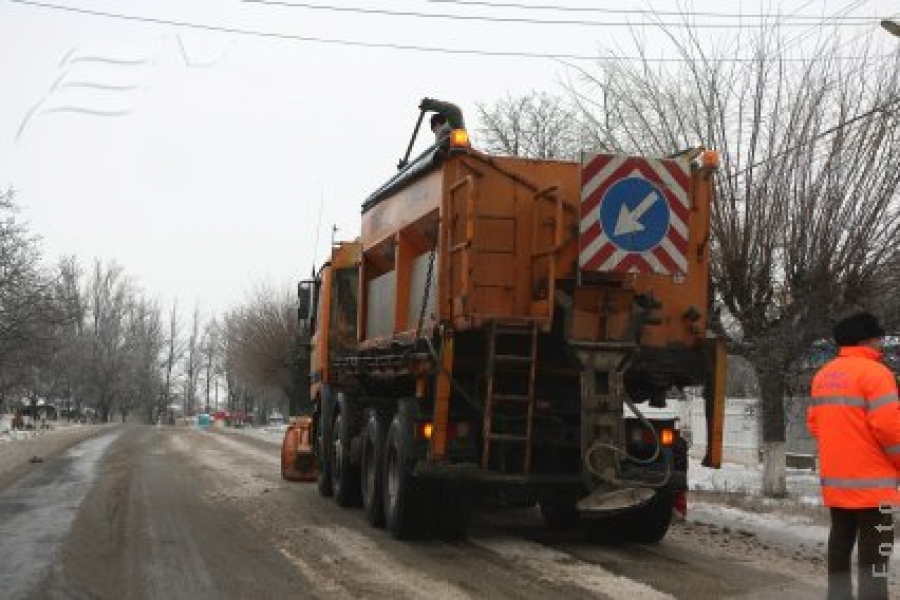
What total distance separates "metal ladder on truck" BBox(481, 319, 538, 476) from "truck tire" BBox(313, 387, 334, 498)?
17.1 ft

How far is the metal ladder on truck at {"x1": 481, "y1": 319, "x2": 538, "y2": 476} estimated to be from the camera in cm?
871

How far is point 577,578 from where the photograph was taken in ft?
25.7

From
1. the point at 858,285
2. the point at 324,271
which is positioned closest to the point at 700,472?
the point at 858,285

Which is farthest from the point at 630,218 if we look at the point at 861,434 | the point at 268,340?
the point at 268,340

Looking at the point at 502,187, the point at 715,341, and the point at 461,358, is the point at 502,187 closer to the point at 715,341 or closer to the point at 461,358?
the point at 461,358

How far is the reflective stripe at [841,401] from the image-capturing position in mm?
5507

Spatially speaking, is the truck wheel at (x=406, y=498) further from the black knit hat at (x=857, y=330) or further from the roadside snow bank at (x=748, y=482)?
the roadside snow bank at (x=748, y=482)

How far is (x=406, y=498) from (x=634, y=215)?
3.26 metres

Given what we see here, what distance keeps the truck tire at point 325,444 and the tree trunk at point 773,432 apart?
19.4 feet

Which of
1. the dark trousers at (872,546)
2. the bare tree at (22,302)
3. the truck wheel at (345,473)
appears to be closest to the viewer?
the dark trousers at (872,546)

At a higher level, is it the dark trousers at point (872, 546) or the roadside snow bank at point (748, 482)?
the dark trousers at point (872, 546)

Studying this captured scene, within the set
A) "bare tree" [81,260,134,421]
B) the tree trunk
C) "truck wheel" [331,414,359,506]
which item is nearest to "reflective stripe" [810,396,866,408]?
"truck wheel" [331,414,359,506]

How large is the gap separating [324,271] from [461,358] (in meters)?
6.03

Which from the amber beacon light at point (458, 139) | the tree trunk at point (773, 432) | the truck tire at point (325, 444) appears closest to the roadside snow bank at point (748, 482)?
the tree trunk at point (773, 432)
